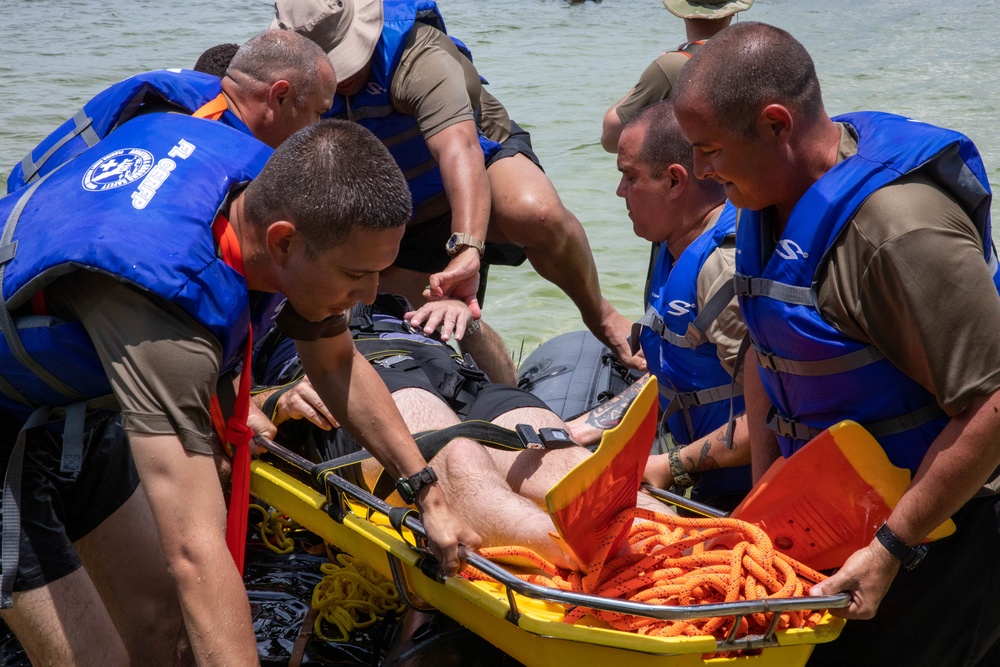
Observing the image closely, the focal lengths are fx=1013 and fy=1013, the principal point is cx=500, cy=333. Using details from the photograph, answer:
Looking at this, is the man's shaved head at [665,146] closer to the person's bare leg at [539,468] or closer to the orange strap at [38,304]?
the person's bare leg at [539,468]

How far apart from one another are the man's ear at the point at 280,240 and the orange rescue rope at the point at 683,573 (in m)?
0.87

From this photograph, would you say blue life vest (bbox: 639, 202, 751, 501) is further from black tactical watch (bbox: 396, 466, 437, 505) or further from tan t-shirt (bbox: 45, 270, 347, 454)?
tan t-shirt (bbox: 45, 270, 347, 454)

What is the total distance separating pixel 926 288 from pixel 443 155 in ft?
8.13

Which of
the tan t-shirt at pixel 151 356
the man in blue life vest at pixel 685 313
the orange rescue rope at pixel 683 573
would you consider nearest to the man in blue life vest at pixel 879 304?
the orange rescue rope at pixel 683 573

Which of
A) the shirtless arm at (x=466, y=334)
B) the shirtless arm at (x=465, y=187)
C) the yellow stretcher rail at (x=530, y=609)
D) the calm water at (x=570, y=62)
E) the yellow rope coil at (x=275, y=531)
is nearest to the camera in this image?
the yellow stretcher rail at (x=530, y=609)

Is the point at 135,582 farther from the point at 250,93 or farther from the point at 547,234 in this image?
the point at 547,234

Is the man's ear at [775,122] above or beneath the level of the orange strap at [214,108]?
above

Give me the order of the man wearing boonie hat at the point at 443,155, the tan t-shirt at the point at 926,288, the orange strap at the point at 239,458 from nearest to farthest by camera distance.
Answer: the tan t-shirt at the point at 926,288, the orange strap at the point at 239,458, the man wearing boonie hat at the point at 443,155

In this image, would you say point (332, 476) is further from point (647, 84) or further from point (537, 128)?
point (537, 128)

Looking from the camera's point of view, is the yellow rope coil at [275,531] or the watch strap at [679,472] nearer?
the watch strap at [679,472]

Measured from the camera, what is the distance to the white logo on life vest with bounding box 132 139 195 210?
221 centimetres

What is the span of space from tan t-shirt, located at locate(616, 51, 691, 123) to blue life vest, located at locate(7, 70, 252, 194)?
1.77 metres

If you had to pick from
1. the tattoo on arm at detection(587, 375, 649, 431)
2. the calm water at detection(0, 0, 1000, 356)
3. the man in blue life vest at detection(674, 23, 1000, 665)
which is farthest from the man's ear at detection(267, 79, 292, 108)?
the calm water at detection(0, 0, 1000, 356)

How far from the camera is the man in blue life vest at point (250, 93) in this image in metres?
3.30
